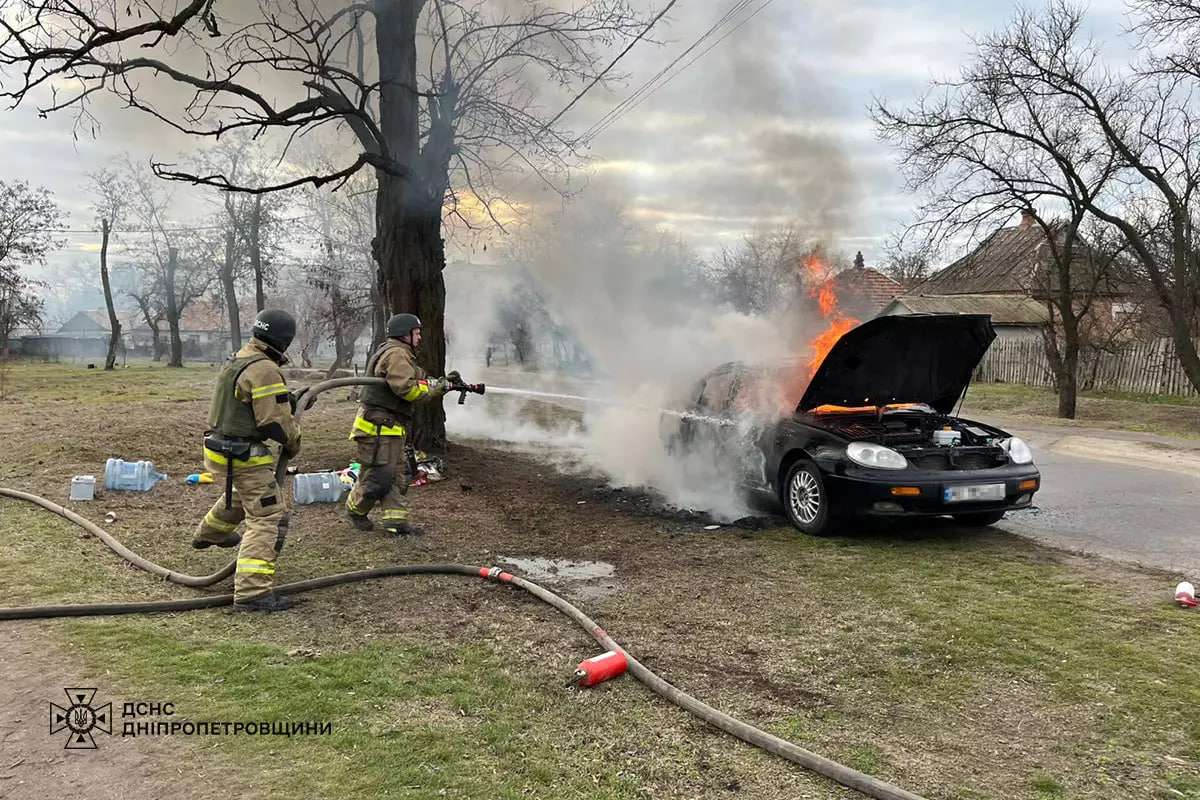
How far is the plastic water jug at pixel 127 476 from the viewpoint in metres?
7.80

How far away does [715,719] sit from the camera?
3145 millimetres

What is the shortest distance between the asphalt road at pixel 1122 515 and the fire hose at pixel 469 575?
13.6ft

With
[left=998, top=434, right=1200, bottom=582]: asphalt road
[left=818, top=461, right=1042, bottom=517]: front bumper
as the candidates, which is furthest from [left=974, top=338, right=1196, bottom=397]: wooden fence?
[left=818, top=461, right=1042, bottom=517]: front bumper

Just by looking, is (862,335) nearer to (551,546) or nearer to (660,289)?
(551,546)

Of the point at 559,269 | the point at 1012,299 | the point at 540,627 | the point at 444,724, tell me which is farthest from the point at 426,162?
the point at 1012,299

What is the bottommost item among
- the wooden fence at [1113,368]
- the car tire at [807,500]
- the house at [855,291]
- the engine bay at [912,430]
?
the car tire at [807,500]

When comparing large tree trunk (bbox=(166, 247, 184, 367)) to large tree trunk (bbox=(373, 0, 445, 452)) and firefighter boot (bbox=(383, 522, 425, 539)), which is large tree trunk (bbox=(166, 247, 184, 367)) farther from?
firefighter boot (bbox=(383, 522, 425, 539))

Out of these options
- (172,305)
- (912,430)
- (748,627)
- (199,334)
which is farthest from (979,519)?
(199,334)

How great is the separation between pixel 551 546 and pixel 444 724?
3218mm

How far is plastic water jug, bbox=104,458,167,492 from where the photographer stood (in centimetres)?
780

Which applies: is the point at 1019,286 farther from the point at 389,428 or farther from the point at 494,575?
the point at 494,575

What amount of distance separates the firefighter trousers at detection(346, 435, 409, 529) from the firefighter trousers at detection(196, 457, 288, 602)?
1365mm

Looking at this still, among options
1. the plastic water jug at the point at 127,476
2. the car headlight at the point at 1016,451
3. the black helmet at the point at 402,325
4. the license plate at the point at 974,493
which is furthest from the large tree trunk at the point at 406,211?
the car headlight at the point at 1016,451

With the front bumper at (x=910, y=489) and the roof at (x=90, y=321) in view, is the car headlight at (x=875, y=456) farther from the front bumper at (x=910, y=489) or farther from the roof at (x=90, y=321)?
the roof at (x=90, y=321)
